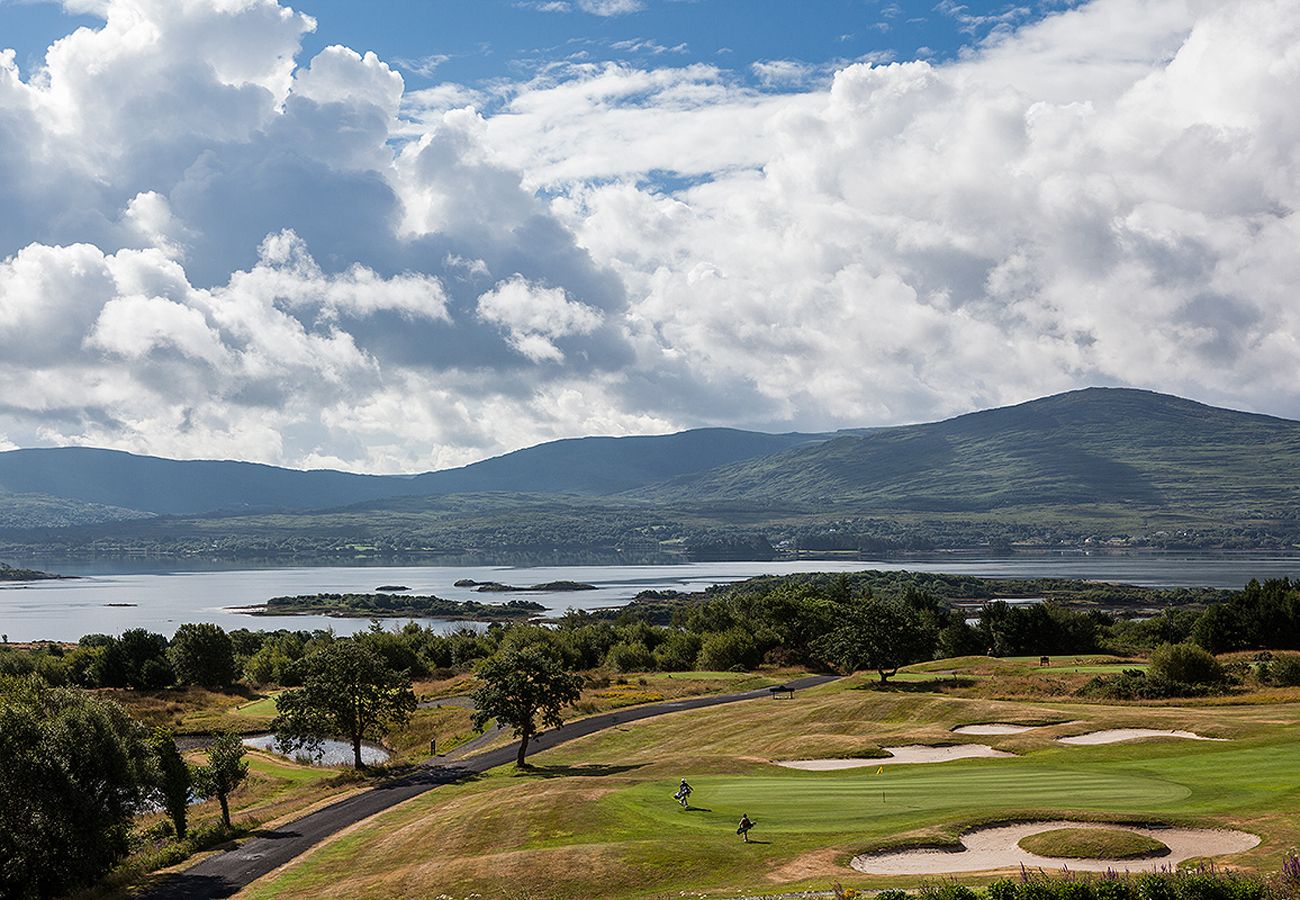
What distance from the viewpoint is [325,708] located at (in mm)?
75000

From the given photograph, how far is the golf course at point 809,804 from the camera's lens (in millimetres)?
34844

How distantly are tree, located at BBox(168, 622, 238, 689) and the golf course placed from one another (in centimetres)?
7607

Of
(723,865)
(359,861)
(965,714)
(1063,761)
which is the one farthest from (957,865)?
(965,714)

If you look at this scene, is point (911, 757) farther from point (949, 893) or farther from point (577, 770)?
point (949, 893)

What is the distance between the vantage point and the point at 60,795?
46.9 m

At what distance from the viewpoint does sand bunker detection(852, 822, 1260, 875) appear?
31.8 meters

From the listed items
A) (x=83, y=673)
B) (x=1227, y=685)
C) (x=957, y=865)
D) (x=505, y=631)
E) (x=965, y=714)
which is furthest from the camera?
(x=505, y=631)

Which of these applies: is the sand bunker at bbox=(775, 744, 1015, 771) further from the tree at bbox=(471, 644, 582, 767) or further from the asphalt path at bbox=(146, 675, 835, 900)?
the asphalt path at bbox=(146, 675, 835, 900)

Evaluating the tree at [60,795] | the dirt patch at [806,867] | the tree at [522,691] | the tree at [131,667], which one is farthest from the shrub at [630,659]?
the dirt patch at [806,867]

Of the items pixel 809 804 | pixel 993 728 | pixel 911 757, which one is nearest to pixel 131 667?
pixel 911 757

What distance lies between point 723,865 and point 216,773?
3503 centimetres

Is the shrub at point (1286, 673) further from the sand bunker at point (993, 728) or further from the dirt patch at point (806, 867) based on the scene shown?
the dirt patch at point (806, 867)

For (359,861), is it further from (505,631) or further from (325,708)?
(505,631)

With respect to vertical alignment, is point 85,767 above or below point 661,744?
above
